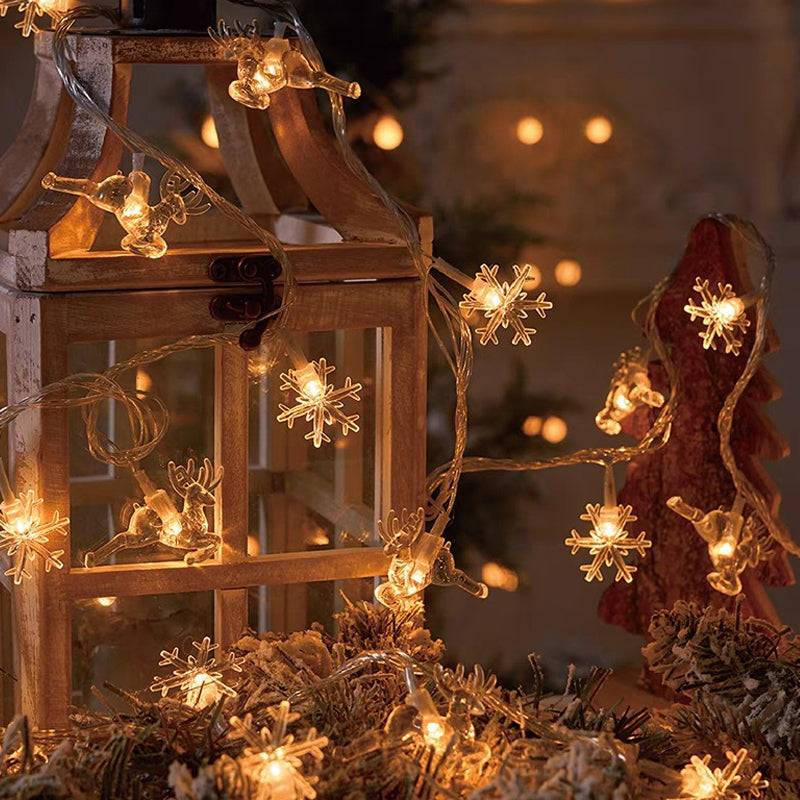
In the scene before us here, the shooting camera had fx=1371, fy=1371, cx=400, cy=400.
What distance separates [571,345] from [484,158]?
29cm

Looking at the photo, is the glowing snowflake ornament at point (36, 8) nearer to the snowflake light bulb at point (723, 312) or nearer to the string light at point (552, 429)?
the snowflake light bulb at point (723, 312)

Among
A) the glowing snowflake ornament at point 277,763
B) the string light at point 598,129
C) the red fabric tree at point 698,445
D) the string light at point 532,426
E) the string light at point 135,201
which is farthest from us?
the string light at point 598,129

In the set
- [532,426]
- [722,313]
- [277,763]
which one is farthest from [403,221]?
[532,426]

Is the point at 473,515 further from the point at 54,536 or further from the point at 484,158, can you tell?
the point at 54,536

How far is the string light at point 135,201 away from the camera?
89cm

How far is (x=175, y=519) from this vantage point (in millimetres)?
964

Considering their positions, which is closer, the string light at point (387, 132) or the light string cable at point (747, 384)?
the light string cable at point (747, 384)

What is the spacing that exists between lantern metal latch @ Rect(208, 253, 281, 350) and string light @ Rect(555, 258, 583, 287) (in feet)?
3.04

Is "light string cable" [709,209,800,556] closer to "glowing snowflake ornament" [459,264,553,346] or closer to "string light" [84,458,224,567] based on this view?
"glowing snowflake ornament" [459,264,553,346]

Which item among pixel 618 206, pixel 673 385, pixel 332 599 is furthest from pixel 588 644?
pixel 332 599

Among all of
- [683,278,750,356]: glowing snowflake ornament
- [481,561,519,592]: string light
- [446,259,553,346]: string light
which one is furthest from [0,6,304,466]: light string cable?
[481,561,519,592]: string light

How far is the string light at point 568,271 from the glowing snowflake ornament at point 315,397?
0.89 metres

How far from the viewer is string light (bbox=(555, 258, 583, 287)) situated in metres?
1.84

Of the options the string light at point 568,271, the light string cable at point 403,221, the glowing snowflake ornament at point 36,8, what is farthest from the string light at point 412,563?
the string light at point 568,271
